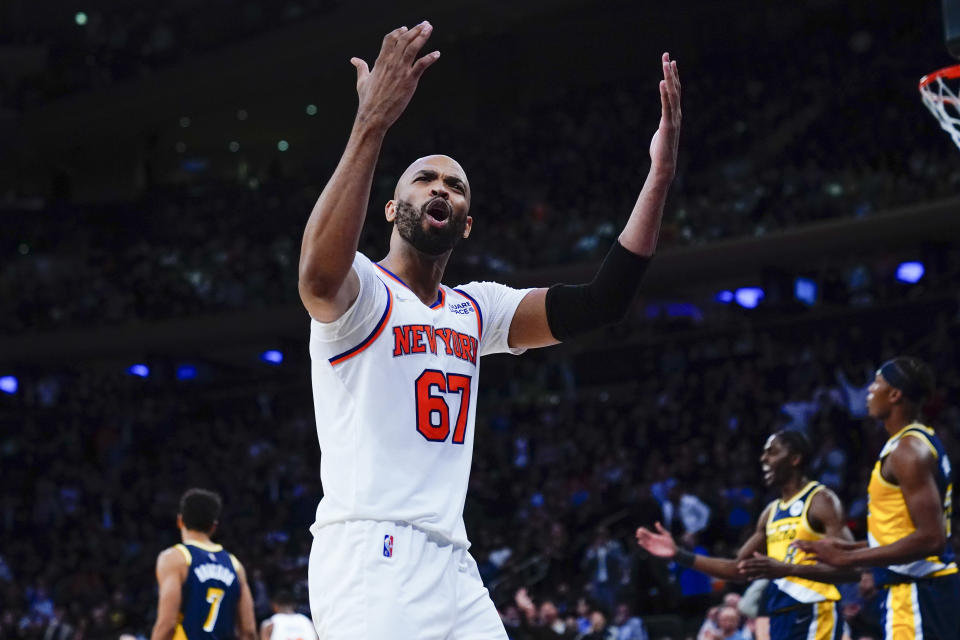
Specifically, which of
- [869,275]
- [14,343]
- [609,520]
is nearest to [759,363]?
[869,275]

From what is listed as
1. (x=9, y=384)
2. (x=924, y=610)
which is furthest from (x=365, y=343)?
(x=9, y=384)

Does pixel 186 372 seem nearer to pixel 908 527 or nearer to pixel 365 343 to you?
pixel 908 527

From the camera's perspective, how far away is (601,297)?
359cm

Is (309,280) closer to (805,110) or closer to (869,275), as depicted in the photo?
(869,275)

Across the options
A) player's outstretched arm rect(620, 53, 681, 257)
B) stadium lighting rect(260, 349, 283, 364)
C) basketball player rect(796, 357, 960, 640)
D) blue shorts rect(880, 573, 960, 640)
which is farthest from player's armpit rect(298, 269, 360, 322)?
stadium lighting rect(260, 349, 283, 364)

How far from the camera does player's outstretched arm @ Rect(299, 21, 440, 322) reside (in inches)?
115

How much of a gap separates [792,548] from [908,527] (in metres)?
0.94

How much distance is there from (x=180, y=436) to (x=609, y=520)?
1098 cm

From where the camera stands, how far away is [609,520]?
14570mm

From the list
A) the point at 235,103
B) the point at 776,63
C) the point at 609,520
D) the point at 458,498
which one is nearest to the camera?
the point at 458,498

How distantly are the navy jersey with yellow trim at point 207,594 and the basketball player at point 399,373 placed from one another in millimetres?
3684

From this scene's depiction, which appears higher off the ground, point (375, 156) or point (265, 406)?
point (265, 406)

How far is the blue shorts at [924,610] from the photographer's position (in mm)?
5180

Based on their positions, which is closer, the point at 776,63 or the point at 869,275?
the point at 869,275
